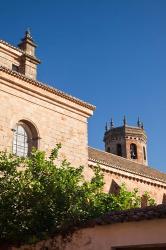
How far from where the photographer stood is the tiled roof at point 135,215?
776 cm

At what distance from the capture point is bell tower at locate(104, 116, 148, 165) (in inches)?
1725

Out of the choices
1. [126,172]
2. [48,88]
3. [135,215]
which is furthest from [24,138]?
[135,215]

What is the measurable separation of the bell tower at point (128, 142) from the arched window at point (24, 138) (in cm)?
2722

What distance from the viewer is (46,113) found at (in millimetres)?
17719

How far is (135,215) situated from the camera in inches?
317

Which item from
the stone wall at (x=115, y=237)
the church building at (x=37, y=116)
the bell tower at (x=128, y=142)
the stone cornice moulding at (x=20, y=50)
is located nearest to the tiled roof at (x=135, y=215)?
the stone wall at (x=115, y=237)

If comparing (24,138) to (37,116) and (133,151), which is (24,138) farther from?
(133,151)

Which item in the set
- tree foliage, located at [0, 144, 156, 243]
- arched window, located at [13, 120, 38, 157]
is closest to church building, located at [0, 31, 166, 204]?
arched window, located at [13, 120, 38, 157]

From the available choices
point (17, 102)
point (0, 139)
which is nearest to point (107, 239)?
point (0, 139)

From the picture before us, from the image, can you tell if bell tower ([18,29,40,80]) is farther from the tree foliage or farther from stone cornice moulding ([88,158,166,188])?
the tree foliage

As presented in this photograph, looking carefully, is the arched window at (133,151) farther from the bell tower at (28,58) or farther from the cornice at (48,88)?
the cornice at (48,88)

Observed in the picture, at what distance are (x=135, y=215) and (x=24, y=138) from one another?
382 inches

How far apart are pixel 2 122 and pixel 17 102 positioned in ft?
4.39

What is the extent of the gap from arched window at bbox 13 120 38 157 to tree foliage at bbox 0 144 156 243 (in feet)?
14.2
